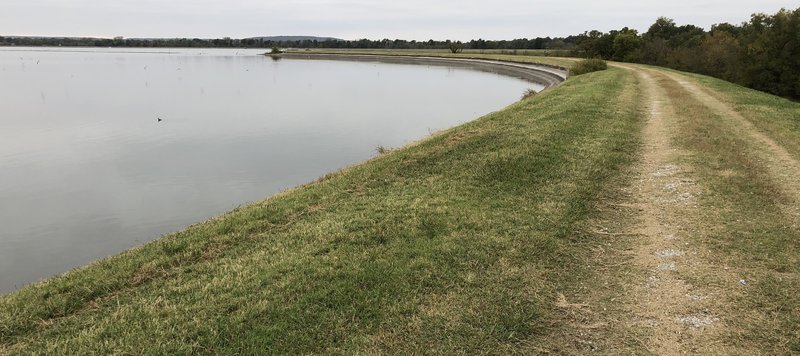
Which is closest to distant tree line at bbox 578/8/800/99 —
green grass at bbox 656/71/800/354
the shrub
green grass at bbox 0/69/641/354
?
the shrub

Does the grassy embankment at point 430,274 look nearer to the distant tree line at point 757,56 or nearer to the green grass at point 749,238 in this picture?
the green grass at point 749,238

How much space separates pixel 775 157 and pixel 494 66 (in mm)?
65120

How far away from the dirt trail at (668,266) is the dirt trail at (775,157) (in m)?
1.34

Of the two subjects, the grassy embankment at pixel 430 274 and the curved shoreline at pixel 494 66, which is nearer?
the grassy embankment at pixel 430 274

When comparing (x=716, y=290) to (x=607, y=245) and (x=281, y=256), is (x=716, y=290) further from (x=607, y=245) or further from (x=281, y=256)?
(x=281, y=256)

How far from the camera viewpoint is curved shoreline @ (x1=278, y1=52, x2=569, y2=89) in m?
49.3

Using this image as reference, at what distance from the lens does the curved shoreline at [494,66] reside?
49.3 metres

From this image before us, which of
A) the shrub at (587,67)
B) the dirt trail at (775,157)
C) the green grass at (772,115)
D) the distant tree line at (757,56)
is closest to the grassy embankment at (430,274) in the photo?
the dirt trail at (775,157)

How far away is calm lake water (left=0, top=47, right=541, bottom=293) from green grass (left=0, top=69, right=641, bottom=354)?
425 centimetres

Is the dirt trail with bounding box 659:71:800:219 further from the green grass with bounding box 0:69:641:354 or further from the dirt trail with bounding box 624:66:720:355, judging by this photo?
the green grass with bounding box 0:69:641:354

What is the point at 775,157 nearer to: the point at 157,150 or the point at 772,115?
the point at 772,115

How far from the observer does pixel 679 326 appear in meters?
4.71

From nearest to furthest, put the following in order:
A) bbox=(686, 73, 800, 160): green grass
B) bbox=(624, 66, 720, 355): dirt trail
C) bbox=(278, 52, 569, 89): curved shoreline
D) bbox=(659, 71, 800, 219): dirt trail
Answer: bbox=(624, 66, 720, 355): dirt trail < bbox=(659, 71, 800, 219): dirt trail < bbox=(686, 73, 800, 160): green grass < bbox=(278, 52, 569, 89): curved shoreline

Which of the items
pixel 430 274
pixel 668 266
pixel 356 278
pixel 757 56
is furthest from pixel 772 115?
pixel 757 56
